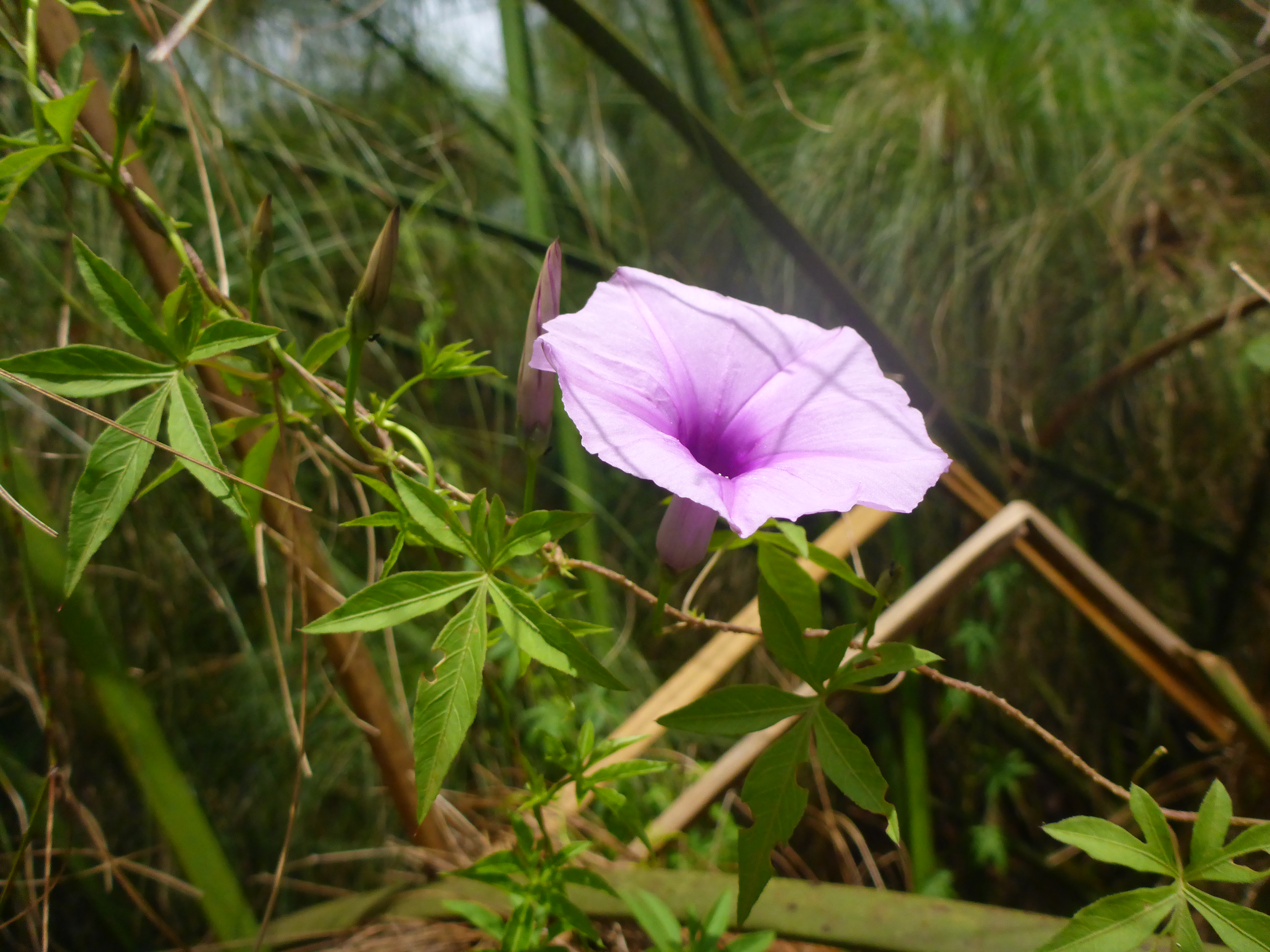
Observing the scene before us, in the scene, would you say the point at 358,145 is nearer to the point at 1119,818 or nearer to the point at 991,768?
the point at 991,768

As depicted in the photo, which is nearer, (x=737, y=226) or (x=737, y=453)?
(x=737, y=453)

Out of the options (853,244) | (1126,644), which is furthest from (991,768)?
(853,244)

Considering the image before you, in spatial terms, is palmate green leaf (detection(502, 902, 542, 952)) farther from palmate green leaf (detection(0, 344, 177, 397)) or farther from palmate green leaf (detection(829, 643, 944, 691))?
palmate green leaf (detection(0, 344, 177, 397))

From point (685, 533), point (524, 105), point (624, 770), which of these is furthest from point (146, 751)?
point (524, 105)

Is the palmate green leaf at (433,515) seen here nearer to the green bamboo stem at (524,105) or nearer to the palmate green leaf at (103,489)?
the palmate green leaf at (103,489)

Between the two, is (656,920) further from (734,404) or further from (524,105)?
(524,105)

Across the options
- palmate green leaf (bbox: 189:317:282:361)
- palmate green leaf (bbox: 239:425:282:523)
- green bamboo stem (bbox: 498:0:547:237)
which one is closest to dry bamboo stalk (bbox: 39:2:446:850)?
palmate green leaf (bbox: 239:425:282:523)

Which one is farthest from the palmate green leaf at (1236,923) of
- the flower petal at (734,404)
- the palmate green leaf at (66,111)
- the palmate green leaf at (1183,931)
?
the palmate green leaf at (66,111)
